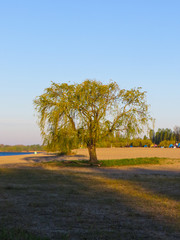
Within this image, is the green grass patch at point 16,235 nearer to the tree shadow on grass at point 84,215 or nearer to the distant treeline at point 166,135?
the tree shadow on grass at point 84,215

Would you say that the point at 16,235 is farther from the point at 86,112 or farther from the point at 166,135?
the point at 166,135

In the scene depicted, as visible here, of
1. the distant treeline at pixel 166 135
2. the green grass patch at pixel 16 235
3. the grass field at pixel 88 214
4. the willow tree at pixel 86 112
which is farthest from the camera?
the distant treeline at pixel 166 135

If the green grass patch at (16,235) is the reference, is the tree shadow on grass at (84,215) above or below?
below

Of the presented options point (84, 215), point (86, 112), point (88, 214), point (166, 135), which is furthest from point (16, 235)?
point (166, 135)

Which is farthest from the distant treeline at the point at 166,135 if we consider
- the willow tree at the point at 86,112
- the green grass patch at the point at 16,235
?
the green grass patch at the point at 16,235

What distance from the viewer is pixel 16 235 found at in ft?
17.4

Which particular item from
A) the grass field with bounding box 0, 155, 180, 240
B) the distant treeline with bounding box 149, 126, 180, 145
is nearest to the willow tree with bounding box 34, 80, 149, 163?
the grass field with bounding box 0, 155, 180, 240

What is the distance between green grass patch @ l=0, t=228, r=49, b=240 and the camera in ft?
16.9

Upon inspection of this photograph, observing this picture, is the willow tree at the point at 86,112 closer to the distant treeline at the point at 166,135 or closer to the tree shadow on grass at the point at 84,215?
the tree shadow on grass at the point at 84,215

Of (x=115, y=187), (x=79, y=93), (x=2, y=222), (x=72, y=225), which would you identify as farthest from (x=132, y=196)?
(x=79, y=93)

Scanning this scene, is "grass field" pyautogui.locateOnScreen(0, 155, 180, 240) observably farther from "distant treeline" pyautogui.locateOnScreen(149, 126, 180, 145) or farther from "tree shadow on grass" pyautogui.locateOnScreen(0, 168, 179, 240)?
"distant treeline" pyautogui.locateOnScreen(149, 126, 180, 145)

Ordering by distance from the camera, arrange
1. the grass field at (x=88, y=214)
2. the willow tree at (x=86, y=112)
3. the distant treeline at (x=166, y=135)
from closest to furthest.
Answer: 1. the grass field at (x=88, y=214)
2. the willow tree at (x=86, y=112)
3. the distant treeline at (x=166, y=135)

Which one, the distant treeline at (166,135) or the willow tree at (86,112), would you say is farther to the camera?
the distant treeline at (166,135)

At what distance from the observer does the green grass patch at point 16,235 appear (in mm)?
5144
